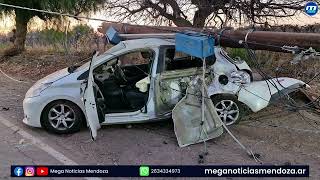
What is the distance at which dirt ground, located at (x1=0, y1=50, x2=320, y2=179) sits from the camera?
6879mm

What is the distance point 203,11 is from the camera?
47.5 ft

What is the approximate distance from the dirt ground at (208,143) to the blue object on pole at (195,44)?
5.21 ft

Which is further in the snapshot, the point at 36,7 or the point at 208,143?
the point at 36,7

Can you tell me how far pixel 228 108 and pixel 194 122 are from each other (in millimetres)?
930

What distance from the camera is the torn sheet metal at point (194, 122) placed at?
7504mm

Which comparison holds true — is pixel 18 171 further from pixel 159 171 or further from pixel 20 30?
pixel 20 30

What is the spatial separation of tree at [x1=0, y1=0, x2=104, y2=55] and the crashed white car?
25.3 feet

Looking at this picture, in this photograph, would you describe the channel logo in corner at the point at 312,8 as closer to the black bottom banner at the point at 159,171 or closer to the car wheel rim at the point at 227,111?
the car wheel rim at the point at 227,111

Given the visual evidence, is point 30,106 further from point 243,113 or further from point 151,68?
point 243,113

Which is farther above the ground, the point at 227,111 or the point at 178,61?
the point at 178,61

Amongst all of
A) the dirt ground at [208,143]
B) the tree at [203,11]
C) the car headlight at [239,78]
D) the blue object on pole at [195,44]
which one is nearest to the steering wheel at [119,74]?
the dirt ground at [208,143]

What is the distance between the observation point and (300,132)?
815 cm

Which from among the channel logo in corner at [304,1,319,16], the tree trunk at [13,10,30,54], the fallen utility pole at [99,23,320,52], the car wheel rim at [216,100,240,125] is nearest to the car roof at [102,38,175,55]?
the fallen utility pole at [99,23,320,52]

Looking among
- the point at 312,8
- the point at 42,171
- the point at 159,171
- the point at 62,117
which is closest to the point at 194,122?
the point at 159,171
